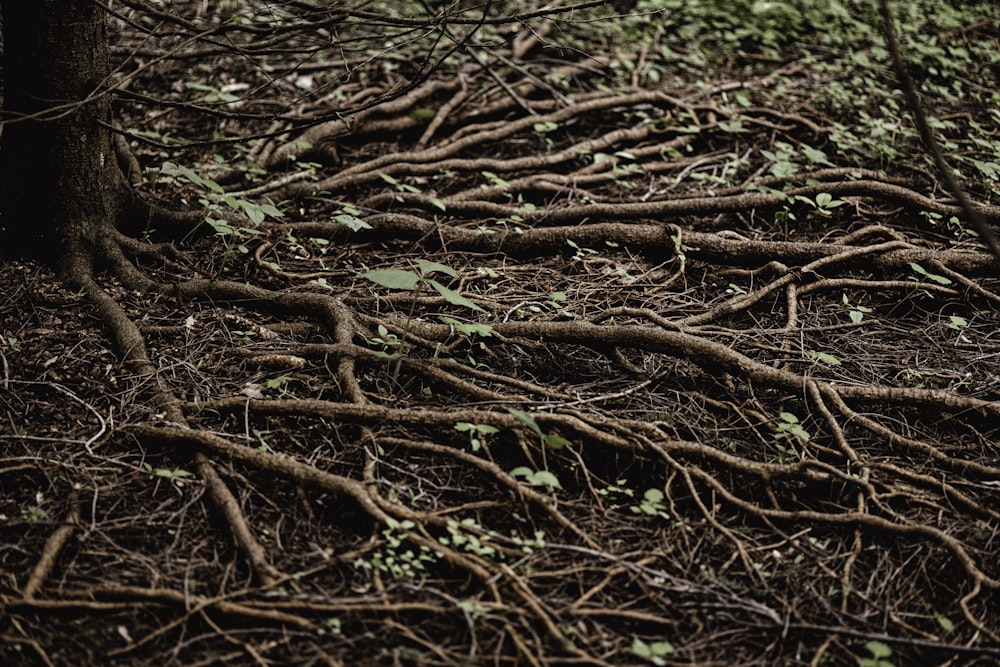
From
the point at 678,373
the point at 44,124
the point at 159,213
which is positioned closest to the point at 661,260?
the point at 678,373

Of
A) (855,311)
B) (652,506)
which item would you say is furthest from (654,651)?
(855,311)

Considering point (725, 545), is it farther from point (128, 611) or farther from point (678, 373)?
point (128, 611)

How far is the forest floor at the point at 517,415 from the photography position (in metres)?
2.45

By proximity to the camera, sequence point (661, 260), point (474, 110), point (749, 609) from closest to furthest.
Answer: point (749, 609) < point (661, 260) < point (474, 110)

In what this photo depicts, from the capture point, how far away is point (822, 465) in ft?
9.83

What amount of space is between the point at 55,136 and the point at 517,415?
2.71 meters

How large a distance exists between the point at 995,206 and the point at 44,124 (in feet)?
17.5

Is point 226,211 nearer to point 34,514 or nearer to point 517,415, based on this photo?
point 34,514

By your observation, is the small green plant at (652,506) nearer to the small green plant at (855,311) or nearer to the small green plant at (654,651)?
the small green plant at (654,651)

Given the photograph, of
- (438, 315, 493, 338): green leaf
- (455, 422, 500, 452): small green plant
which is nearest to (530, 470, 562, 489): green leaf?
(455, 422, 500, 452): small green plant

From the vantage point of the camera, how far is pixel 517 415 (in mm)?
2912

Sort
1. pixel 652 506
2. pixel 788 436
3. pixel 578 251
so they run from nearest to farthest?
pixel 652 506 < pixel 788 436 < pixel 578 251

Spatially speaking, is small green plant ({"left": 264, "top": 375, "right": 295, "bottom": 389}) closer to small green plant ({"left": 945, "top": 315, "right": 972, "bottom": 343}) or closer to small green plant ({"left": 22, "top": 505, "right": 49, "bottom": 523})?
small green plant ({"left": 22, "top": 505, "right": 49, "bottom": 523})

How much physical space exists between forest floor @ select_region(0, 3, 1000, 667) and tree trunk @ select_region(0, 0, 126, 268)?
0.74ft
